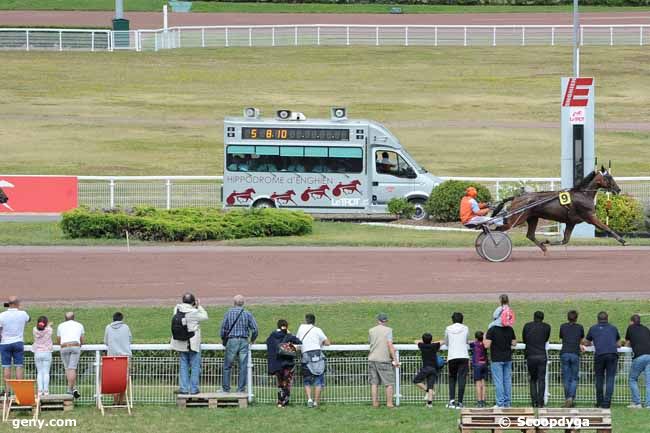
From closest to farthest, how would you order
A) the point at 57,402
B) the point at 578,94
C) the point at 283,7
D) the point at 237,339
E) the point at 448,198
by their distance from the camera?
the point at 57,402 < the point at 237,339 < the point at 578,94 < the point at 448,198 < the point at 283,7

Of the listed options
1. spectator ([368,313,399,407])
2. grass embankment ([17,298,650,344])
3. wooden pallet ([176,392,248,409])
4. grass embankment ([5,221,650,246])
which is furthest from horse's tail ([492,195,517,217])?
wooden pallet ([176,392,248,409])

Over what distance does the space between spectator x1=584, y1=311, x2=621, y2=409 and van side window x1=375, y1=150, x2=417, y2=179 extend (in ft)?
59.1

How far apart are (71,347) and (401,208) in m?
18.1

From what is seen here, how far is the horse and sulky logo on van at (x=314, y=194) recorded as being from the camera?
35438 mm

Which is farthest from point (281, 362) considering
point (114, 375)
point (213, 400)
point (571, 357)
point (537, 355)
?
point (571, 357)

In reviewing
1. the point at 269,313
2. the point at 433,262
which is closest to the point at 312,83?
the point at 433,262

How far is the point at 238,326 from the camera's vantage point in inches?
718

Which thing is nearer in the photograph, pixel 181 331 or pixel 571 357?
pixel 571 357

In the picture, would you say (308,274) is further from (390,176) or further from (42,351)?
(390,176)

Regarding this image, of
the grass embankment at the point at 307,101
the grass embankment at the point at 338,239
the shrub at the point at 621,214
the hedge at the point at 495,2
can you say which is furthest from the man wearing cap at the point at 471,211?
the hedge at the point at 495,2

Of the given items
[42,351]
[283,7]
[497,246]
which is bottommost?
[42,351]

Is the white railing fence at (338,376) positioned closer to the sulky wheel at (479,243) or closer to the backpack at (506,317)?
the backpack at (506,317)

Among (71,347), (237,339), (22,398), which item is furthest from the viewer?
(237,339)

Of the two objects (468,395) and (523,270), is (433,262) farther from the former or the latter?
(468,395)
